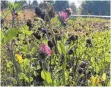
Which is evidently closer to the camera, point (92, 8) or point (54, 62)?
point (54, 62)

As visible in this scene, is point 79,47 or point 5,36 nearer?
point 5,36

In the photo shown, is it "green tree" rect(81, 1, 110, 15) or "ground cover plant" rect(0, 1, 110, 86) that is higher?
"ground cover plant" rect(0, 1, 110, 86)

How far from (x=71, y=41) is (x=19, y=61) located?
400 mm

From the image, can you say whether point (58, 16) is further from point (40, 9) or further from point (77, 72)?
point (77, 72)

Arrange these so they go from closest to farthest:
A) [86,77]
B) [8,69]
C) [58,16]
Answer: [58,16], [86,77], [8,69]

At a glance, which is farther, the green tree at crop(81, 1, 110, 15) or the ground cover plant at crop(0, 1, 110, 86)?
the green tree at crop(81, 1, 110, 15)

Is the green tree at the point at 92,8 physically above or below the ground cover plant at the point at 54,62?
below

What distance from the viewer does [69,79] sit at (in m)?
1.06

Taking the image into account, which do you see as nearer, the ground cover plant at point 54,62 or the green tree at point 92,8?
the ground cover plant at point 54,62

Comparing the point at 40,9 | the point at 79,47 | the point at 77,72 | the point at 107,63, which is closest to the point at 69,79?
the point at 77,72

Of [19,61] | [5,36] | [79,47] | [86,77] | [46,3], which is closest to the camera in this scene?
[5,36]

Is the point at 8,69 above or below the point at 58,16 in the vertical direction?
below

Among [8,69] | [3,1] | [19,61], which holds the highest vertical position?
[3,1]

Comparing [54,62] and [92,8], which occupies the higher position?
[54,62]
